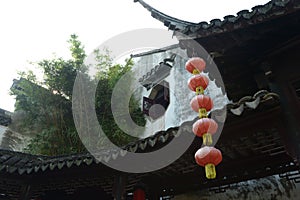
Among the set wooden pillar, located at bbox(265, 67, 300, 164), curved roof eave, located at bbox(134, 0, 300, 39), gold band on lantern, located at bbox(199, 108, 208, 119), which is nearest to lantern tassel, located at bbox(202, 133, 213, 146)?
gold band on lantern, located at bbox(199, 108, 208, 119)

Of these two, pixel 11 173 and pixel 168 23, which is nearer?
pixel 168 23

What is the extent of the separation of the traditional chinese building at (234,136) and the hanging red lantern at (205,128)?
156mm

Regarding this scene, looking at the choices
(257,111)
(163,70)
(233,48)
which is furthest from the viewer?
(163,70)

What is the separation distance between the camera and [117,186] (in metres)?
5.11

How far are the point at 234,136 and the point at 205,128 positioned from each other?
0.60 meters

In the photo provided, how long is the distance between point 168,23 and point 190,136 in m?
1.96

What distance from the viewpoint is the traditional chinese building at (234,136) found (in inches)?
152

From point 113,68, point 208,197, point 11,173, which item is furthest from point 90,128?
point 208,197

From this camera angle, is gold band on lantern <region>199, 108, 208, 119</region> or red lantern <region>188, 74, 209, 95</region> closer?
gold band on lantern <region>199, 108, 208, 119</region>

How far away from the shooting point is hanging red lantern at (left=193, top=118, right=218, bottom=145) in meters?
3.76

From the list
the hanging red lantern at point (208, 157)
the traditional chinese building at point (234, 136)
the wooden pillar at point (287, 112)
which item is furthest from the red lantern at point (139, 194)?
the wooden pillar at point (287, 112)

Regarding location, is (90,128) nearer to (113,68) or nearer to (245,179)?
(113,68)

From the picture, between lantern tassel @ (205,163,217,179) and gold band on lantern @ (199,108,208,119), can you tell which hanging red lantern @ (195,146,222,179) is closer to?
lantern tassel @ (205,163,217,179)

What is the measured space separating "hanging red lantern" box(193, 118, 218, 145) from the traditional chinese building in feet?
0.51
